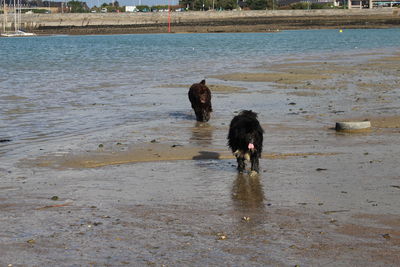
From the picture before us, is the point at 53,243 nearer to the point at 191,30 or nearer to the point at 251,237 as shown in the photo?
the point at 251,237

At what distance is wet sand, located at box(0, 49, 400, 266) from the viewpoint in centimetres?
621

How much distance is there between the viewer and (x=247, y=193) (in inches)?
331

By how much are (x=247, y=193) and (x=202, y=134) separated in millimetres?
4789

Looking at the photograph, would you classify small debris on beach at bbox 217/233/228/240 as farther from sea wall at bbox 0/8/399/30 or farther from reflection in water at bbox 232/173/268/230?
sea wall at bbox 0/8/399/30

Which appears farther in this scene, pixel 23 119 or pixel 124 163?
pixel 23 119

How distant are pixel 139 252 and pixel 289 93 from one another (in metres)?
13.6

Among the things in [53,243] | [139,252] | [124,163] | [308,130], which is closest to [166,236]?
[139,252]

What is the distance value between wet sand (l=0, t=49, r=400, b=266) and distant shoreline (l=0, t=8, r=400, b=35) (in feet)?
287

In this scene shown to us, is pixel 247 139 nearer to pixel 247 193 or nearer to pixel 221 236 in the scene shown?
pixel 247 193

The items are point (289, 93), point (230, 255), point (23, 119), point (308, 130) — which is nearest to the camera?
point (230, 255)

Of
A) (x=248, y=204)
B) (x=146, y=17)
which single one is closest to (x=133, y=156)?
(x=248, y=204)

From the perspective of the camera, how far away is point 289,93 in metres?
19.3

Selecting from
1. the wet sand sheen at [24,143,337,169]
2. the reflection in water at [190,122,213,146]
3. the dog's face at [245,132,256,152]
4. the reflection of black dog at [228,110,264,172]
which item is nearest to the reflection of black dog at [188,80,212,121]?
the reflection in water at [190,122,213,146]

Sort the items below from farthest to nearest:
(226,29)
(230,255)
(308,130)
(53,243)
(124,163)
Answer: (226,29), (308,130), (124,163), (53,243), (230,255)
